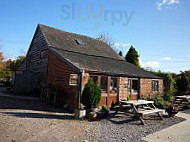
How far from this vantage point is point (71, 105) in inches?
351

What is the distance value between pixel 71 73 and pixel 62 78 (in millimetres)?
1317

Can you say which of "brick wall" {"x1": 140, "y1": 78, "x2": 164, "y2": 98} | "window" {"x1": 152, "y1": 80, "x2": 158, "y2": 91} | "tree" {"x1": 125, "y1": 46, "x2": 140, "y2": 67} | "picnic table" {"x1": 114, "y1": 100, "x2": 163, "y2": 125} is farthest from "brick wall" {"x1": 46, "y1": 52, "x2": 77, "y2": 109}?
"tree" {"x1": 125, "y1": 46, "x2": 140, "y2": 67}

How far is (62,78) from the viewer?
399 inches

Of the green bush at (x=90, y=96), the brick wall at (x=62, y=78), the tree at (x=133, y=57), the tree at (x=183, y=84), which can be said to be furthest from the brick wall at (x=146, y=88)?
the tree at (x=133, y=57)

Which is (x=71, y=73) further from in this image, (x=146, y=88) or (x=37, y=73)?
(x=146, y=88)

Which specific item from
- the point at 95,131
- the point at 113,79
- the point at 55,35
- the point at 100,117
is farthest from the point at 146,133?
the point at 55,35

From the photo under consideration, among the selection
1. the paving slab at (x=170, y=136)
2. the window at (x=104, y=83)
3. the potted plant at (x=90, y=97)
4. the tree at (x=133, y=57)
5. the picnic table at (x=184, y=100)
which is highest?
the tree at (x=133, y=57)

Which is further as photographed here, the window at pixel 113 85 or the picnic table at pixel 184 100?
the picnic table at pixel 184 100

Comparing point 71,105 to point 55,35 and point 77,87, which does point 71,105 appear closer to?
point 77,87

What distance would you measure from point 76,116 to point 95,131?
71.2 inches

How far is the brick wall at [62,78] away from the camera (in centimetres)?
895

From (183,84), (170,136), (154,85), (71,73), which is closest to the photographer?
(170,136)

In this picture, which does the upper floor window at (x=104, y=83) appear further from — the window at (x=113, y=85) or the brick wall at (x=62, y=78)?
the brick wall at (x=62, y=78)

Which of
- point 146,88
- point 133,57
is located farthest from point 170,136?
point 133,57
